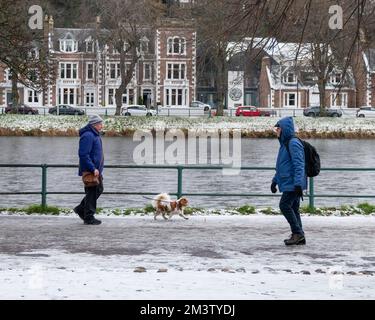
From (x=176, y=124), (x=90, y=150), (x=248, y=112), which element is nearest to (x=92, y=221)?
(x=90, y=150)

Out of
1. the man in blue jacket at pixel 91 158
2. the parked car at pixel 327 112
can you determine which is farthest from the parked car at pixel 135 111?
the man in blue jacket at pixel 91 158

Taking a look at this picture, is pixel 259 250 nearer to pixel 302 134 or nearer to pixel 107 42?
pixel 302 134

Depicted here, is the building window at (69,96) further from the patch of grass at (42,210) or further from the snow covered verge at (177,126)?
the patch of grass at (42,210)

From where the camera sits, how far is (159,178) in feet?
103

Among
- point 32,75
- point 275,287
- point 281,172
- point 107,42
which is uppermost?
point 107,42

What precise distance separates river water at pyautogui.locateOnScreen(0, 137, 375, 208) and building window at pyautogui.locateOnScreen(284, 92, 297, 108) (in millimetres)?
46555

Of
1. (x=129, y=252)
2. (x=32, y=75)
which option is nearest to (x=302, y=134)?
(x=32, y=75)

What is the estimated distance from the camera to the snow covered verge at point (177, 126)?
2404 inches

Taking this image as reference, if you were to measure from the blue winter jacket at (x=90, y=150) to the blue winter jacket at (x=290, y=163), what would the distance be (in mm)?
3619

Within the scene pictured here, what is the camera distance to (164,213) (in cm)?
1636

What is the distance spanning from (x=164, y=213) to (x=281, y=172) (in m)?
3.85

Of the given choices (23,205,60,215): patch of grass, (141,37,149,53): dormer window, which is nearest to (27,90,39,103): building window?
(141,37,149,53): dormer window

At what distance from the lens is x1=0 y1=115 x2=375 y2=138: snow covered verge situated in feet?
200

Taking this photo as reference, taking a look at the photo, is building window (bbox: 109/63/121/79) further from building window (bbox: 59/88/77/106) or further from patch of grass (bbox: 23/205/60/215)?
patch of grass (bbox: 23/205/60/215)
